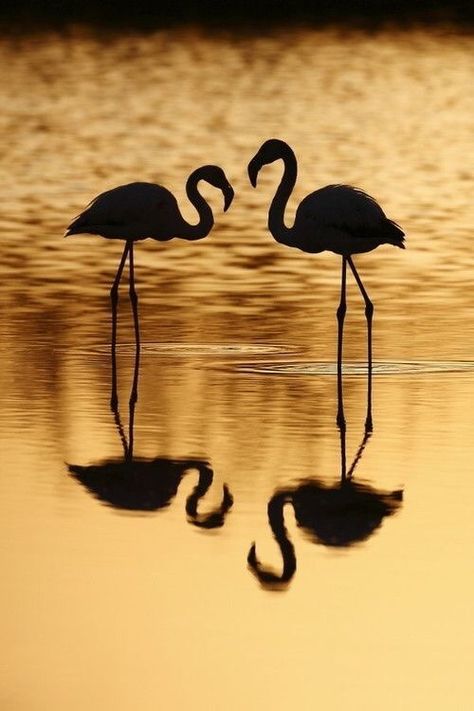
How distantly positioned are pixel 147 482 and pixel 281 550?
1598 millimetres

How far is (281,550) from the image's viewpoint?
8.78 metres

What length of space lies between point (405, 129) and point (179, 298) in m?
16.0

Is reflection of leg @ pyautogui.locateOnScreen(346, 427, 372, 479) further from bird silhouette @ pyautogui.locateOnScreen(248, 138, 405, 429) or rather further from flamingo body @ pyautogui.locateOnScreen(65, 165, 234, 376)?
flamingo body @ pyautogui.locateOnScreen(65, 165, 234, 376)

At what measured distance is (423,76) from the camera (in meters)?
40.8

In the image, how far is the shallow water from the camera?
290 inches

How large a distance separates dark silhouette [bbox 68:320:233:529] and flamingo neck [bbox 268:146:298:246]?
135 inches

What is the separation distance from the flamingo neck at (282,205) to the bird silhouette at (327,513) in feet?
12.9

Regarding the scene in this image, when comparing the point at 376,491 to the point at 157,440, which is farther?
the point at 157,440

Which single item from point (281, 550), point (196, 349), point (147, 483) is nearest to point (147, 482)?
point (147, 483)

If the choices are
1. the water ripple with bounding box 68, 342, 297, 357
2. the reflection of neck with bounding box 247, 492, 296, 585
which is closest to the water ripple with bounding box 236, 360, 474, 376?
the water ripple with bounding box 68, 342, 297, 357

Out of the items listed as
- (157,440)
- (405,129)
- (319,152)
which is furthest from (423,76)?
(157,440)

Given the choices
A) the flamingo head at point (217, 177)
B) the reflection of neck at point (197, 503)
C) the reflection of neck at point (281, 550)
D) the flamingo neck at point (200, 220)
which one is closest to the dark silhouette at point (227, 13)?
the flamingo neck at point (200, 220)

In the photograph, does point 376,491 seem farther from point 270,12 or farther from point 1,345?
point 270,12

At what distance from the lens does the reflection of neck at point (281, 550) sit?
838 cm
